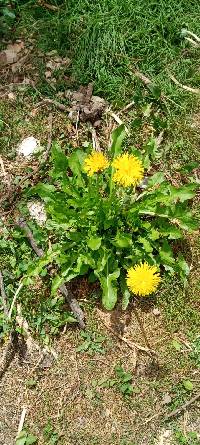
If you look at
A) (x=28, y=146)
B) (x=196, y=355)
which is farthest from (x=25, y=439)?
(x=28, y=146)

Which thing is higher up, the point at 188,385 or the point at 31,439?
the point at 188,385

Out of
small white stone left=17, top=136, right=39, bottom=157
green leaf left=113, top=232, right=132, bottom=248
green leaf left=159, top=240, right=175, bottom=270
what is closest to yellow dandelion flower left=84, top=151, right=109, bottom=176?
green leaf left=113, top=232, right=132, bottom=248

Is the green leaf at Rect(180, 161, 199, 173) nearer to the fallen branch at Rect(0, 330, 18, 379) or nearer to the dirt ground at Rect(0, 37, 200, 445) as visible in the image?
the dirt ground at Rect(0, 37, 200, 445)

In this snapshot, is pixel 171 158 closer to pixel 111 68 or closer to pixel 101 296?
pixel 111 68

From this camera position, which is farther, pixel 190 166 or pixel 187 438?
pixel 190 166

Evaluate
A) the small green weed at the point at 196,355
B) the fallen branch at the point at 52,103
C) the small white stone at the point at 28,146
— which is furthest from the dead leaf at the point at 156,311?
the fallen branch at the point at 52,103

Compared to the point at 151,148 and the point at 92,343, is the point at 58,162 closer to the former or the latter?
the point at 151,148

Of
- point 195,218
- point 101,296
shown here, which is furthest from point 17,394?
point 195,218
